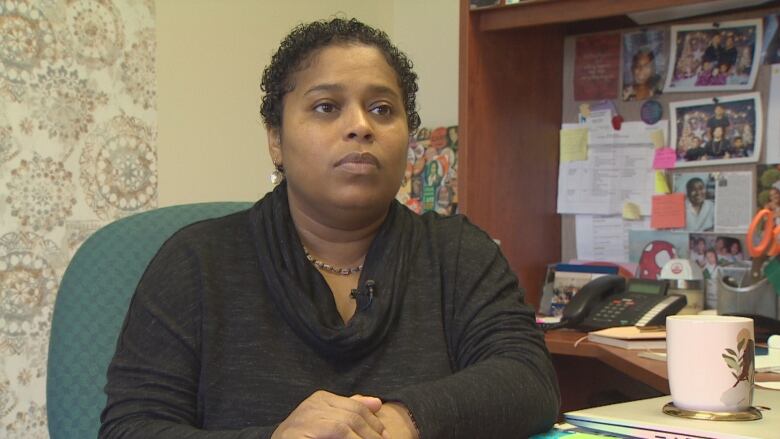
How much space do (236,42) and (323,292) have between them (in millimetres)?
1284

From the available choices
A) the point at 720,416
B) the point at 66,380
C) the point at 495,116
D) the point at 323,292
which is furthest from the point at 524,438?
the point at 495,116

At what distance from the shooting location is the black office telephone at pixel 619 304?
1.69 metres

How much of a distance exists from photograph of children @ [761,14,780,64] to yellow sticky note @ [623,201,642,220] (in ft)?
1.36

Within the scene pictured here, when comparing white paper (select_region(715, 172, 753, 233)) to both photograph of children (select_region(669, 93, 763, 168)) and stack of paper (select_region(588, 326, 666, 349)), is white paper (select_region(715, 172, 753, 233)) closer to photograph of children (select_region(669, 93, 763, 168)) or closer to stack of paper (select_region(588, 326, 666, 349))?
photograph of children (select_region(669, 93, 763, 168))

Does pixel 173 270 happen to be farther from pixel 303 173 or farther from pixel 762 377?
pixel 762 377

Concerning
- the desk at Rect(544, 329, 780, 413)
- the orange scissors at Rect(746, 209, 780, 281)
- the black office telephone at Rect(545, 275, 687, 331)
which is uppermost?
the orange scissors at Rect(746, 209, 780, 281)

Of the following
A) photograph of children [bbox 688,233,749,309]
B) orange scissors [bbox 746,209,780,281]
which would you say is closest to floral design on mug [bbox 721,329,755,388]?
orange scissors [bbox 746,209,780,281]

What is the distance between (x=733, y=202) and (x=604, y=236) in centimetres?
31

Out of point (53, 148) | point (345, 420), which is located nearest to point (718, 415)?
point (345, 420)

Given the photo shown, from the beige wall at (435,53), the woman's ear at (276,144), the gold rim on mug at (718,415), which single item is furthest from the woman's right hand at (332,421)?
the beige wall at (435,53)

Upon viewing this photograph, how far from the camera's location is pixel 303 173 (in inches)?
44.2

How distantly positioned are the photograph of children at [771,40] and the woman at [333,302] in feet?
3.19

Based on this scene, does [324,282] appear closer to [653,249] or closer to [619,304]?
[619,304]

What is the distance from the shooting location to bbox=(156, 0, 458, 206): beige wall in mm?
2094
